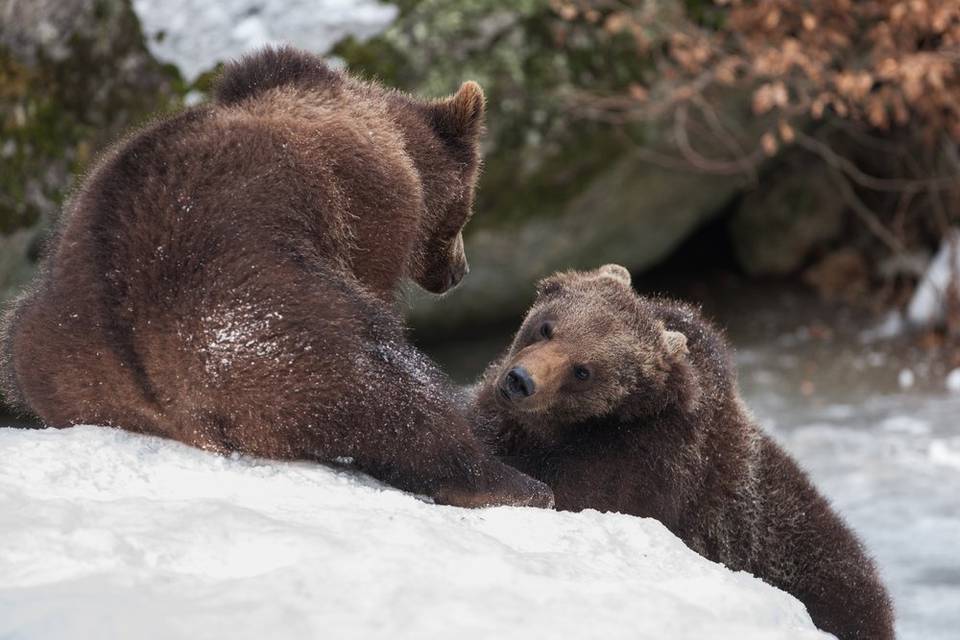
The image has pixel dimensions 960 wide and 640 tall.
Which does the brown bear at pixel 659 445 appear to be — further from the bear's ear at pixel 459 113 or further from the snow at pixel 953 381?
the snow at pixel 953 381

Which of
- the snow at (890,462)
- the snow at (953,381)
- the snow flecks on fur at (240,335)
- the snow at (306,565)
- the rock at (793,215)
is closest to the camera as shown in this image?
the snow at (306,565)

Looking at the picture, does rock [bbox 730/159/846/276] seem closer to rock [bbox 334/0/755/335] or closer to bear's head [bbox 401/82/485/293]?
rock [bbox 334/0/755/335]

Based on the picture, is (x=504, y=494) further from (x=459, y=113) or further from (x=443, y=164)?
(x=459, y=113)

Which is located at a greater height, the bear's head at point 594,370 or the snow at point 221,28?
the snow at point 221,28

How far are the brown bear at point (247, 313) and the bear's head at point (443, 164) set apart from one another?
358mm

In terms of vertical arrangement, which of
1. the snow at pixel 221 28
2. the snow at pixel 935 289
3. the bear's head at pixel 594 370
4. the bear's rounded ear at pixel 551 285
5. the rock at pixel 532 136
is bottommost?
the bear's head at pixel 594 370

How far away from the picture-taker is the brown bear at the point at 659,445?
410cm

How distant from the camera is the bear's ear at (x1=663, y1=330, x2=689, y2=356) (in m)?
4.29

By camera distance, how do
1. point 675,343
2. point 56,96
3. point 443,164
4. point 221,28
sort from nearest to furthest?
point 443,164 → point 675,343 → point 56,96 → point 221,28

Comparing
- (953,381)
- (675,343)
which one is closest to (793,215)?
(953,381)

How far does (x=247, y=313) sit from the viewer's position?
10.8 feet

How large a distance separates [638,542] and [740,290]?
717 cm

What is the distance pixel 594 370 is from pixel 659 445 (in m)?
0.32

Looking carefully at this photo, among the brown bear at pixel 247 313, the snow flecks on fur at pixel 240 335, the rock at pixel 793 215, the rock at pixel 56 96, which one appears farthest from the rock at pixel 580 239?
the snow flecks on fur at pixel 240 335
